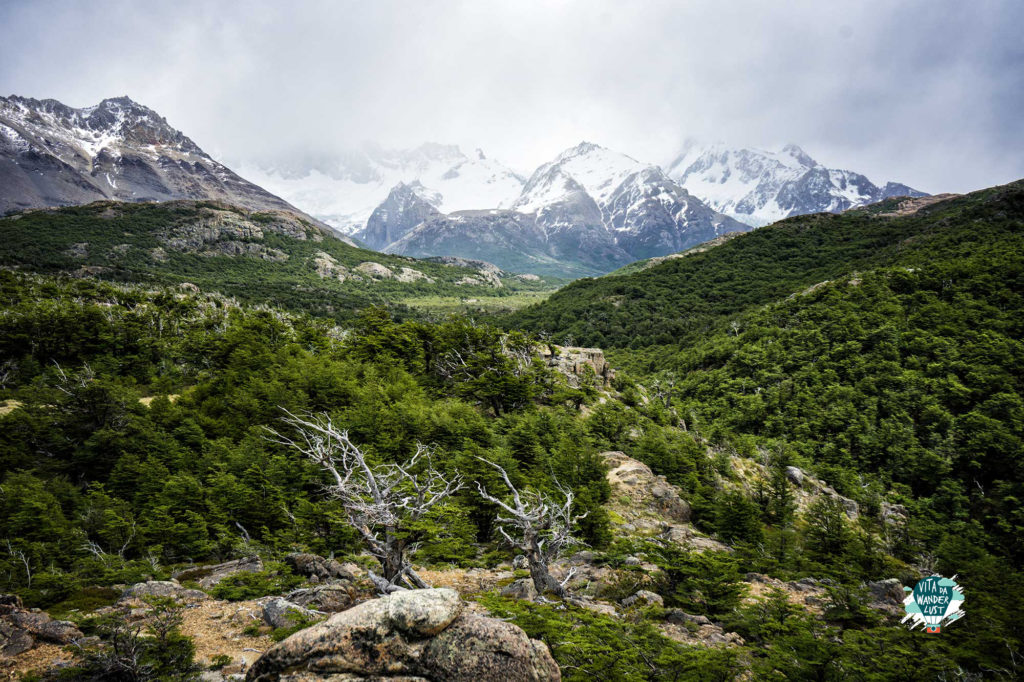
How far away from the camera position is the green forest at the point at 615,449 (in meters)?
12.2

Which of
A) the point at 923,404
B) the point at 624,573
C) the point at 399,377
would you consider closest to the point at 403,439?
the point at 399,377

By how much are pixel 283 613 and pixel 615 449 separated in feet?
82.5

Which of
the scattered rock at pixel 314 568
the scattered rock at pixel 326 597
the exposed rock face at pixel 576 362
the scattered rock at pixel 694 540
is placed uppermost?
the exposed rock face at pixel 576 362

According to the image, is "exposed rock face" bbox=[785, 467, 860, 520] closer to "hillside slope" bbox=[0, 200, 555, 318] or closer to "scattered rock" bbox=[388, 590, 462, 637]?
"scattered rock" bbox=[388, 590, 462, 637]

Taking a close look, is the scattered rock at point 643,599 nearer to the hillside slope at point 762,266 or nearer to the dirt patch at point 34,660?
the dirt patch at point 34,660

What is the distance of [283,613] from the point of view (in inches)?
418

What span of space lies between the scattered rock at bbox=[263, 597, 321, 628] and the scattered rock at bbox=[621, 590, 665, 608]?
10267 mm

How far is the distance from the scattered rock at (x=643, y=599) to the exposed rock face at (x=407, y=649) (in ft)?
28.0

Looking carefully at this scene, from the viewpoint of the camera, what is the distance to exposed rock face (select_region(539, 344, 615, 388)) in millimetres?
43062

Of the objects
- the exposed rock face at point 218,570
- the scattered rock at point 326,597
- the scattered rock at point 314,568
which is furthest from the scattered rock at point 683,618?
the exposed rock face at point 218,570

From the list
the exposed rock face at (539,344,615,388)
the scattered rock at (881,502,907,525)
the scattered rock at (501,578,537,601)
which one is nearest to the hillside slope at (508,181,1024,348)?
the exposed rock face at (539,344,615,388)

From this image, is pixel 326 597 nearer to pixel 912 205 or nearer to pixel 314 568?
pixel 314 568

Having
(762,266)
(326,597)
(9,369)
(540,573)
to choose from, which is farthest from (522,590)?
(762,266)

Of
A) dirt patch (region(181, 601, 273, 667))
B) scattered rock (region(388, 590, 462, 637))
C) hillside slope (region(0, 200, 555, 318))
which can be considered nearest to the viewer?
scattered rock (region(388, 590, 462, 637))
